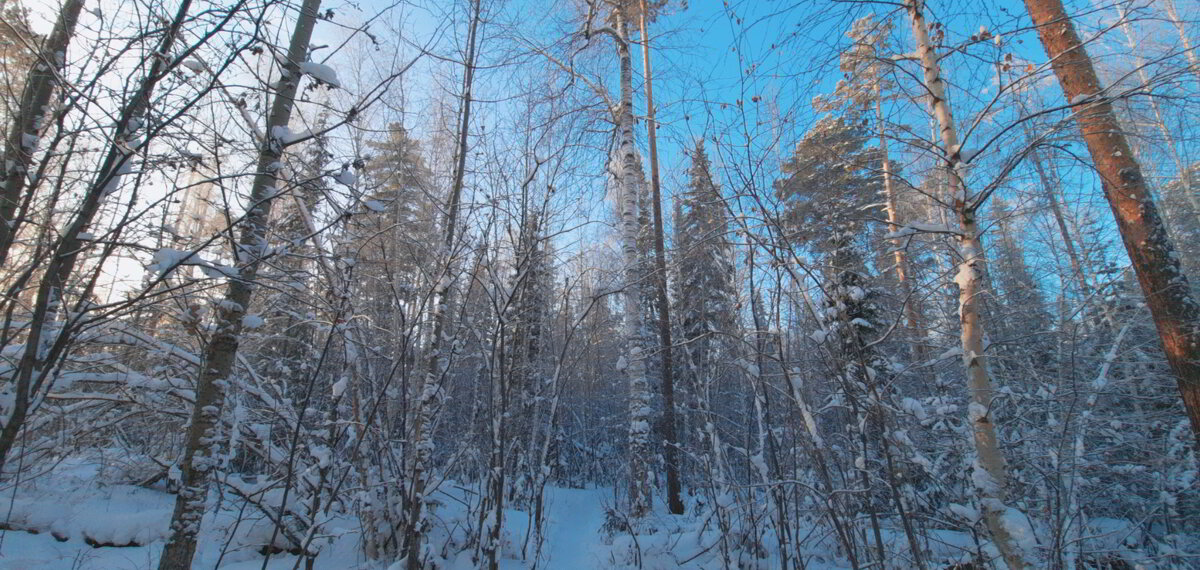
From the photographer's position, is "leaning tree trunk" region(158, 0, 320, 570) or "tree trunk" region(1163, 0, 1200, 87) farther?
"leaning tree trunk" region(158, 0, 320, 570)

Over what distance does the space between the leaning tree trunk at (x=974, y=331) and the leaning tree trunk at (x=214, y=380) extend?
10.8ft

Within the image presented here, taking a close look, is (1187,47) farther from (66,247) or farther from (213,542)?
(213,542)

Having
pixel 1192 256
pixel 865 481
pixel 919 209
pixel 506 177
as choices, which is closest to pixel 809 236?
pixel 865 481

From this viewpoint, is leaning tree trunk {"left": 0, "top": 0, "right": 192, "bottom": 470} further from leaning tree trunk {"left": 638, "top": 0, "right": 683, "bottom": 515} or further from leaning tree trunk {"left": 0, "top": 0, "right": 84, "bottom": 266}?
leaning tree trunk {"left": 638, "top": 0, "right": 683, "bottom": 515}

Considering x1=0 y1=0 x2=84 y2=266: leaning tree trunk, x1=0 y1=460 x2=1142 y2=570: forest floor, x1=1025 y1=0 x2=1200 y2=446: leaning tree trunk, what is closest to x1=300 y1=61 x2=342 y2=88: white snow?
x1=0 y1=0 x2=84 y2=266: leaning tree trunk

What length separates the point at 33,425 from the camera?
3.16 meters

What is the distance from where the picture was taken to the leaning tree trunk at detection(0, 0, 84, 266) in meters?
1.88

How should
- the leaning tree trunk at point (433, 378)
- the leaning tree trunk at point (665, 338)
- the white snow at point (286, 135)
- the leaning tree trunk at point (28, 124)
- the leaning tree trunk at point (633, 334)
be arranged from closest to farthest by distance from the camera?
the leaning tree trunk at point (28, 124) → the white snow at point (286, 135) → the leaning tree trunk at point (433, 378) → the leaning tree trunk at point (633, 334) → the leaning tree trunk at point (665, 338)

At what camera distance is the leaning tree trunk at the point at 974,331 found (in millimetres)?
2070

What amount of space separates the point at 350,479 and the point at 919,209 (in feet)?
25.9

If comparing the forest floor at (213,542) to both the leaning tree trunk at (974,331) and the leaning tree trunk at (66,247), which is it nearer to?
the leaning tree trunk at (974,331)

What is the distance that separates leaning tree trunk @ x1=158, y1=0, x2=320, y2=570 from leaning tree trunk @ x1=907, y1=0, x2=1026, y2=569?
129 inches

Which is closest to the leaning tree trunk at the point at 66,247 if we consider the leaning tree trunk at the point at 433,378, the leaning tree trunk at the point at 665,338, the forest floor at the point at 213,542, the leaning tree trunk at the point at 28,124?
the leaning tree trunk at the point at 28,124

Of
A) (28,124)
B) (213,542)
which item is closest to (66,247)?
(28,124)
